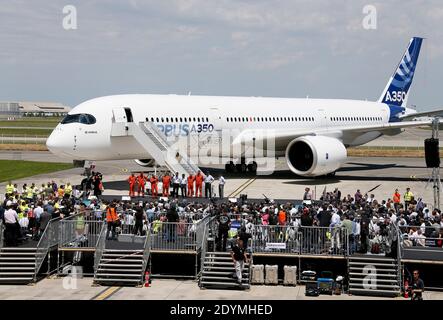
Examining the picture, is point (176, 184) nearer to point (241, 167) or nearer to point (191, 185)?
point (191, 185)

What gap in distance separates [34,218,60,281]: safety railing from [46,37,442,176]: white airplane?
11.9m

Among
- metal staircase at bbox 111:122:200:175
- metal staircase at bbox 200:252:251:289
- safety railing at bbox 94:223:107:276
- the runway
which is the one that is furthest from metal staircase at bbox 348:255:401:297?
metal staircase at bbox 111:122:200:175

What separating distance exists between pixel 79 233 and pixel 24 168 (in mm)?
27377

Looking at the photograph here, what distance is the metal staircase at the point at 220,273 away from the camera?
763 inches

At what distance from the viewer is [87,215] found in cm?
2353

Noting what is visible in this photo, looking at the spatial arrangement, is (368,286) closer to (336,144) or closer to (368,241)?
(368,241)

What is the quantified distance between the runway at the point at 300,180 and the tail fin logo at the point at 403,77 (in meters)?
5.69

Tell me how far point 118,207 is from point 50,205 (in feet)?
7.94

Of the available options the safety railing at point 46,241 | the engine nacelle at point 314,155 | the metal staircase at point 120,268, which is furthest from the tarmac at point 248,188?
the engine nacelle at point 314,155

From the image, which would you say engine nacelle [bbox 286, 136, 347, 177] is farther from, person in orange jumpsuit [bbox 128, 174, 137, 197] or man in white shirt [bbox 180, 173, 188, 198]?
person in orange jumpsuit [bbox 128, 174, 137, 197]

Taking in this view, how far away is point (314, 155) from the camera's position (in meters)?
38.0

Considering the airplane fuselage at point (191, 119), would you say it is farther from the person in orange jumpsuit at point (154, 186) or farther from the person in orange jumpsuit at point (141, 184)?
the person in orange jumpsuit at point (154, 186)

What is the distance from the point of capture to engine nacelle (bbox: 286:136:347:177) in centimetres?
3809
